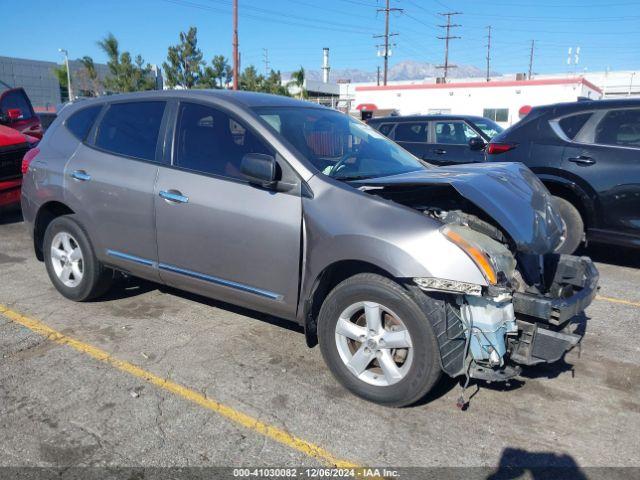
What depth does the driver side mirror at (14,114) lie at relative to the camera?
10398 millimetres

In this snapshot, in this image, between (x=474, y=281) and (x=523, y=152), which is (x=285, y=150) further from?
(x=523, y=152)

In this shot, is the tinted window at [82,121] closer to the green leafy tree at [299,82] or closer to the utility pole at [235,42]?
the utility pole at [235,42]

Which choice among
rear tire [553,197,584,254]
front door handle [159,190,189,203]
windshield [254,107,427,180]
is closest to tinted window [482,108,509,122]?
rear tire [553,197,584,254]

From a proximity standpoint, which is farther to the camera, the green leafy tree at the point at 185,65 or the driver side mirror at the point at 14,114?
the green leafy tree at the point at 185,65

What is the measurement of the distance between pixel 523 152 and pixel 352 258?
4.12 m

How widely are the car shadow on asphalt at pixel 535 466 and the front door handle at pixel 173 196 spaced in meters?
2.62

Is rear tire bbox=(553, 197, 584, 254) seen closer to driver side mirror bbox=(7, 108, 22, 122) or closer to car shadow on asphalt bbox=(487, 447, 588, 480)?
car shadow on asphalt bbox=(487, 447, 588, 480)

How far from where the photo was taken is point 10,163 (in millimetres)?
7949

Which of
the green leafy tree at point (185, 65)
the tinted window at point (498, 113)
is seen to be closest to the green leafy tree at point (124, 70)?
the green leafy tree at point (185, 65)

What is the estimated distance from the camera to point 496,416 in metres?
3.13

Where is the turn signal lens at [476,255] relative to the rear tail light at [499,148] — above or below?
below

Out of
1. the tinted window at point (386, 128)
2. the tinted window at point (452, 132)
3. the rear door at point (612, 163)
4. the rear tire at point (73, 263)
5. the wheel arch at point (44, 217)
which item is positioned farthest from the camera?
the tinted window at point (386, 128)

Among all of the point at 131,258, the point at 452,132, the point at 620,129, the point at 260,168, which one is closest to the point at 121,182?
the point at 131,258

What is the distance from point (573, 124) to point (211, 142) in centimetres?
439
